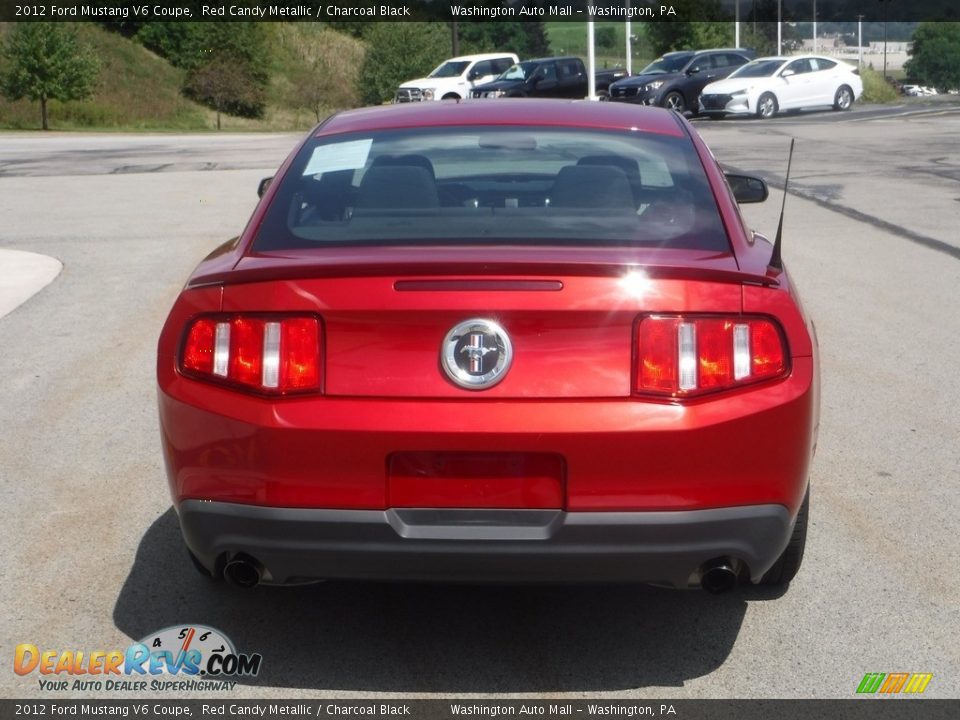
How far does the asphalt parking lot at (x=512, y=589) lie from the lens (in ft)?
12.1

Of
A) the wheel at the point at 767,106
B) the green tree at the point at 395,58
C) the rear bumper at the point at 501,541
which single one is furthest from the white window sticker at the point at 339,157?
the green tree at the point at 395,58

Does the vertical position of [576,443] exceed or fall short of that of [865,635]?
it exceeds it

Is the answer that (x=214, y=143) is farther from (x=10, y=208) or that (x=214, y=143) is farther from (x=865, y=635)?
(x=865, y=635)

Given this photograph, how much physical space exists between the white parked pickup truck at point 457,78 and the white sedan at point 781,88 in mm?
7728

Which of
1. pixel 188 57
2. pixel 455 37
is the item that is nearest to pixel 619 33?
pixel 188 57

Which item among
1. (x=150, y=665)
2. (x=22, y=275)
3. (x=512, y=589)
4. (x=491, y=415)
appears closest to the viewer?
(x=491, y=415)

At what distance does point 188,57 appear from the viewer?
7469 centimetres

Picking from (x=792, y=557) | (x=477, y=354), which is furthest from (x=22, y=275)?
(x=477, y=354)

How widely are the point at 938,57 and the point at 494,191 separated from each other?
143386 mm

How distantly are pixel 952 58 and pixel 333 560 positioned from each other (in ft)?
475

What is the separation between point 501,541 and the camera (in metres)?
3.29

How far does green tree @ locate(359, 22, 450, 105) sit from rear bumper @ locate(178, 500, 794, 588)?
5815cm

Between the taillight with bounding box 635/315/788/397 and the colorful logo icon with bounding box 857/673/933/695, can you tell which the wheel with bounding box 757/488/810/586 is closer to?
the colorful logo icon with bounding box 857/673/933/695

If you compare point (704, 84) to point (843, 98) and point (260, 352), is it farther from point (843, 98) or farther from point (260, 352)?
point (260, 352)
